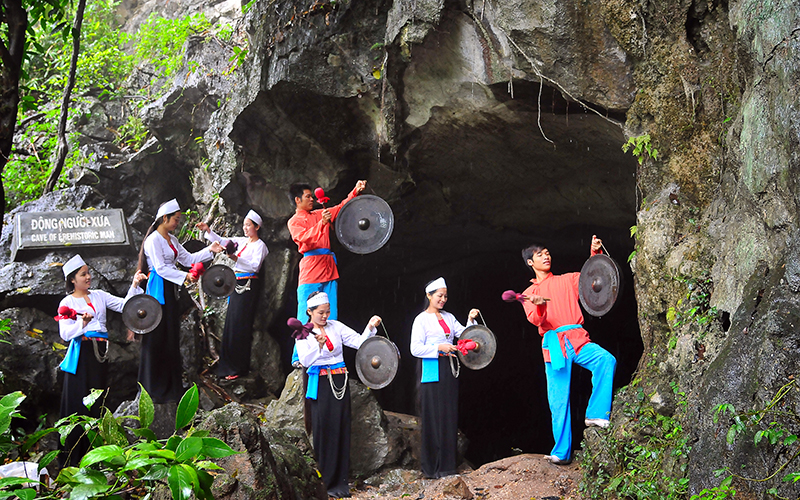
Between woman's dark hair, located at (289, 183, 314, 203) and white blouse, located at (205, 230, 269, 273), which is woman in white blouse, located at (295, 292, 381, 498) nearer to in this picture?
woman's dark hair, located at (289, 183, 314, 203)

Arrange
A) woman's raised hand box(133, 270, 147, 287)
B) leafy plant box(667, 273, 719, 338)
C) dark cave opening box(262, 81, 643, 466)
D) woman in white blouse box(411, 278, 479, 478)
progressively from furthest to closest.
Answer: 1. woman's raised hand box(133, 270, 147, 287)
2. dark cave opening box(262, 81, 643, 466)
3. woman in white blouse box(411, 278, 479, 478)
4. leafy plant box(667, 273, 719, 338)

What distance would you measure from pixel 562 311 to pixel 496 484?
1775mm

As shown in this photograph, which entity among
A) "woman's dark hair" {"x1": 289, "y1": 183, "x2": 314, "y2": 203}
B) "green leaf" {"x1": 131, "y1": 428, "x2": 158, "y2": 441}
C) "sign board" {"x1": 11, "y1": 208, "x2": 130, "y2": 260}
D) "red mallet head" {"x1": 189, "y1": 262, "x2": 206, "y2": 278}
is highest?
"woman's dark hair" {"x1": 289, "y1": 183, "x2": 314, "y2": 203}

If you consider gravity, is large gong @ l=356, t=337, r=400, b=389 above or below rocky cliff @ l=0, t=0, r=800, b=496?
below

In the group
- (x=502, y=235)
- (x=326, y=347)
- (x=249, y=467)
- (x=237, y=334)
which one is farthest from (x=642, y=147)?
(x=237, y=334)

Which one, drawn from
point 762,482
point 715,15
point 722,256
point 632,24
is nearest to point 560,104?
point 632,24

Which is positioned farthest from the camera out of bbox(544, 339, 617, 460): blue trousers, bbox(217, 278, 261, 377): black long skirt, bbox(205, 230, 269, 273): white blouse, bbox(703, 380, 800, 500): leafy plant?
bbox(217, 278, 261, 377): black long skirt

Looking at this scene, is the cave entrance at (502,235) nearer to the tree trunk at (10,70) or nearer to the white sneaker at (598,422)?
the white sneaker at (598,422)

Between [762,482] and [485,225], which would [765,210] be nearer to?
[762,482]

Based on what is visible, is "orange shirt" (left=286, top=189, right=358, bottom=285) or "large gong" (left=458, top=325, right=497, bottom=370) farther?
"orange shirt" (left=286, top=189, right=358, bottom=285)

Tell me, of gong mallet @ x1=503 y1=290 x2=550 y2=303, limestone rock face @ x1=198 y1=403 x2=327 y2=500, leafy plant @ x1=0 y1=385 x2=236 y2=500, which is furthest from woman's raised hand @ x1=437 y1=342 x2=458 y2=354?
leafy plant @ x1=0 y1=385 x2=236 y2=500

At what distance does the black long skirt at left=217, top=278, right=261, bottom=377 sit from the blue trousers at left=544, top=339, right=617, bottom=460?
4.03 m

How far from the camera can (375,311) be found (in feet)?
37.1

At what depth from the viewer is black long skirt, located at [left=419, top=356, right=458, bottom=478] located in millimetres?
6742
